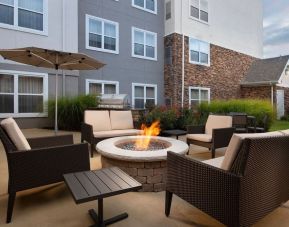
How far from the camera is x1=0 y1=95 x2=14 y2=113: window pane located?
9.05 m

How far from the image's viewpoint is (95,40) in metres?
11.5

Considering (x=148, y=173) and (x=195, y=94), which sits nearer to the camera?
(x=148, y=173)

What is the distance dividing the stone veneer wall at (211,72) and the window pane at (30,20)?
733 centimetres

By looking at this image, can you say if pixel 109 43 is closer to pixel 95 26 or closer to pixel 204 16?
pixel 95 26

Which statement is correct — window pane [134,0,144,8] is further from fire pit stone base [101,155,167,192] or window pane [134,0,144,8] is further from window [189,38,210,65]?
fire pit stone base [101,155,167,192]

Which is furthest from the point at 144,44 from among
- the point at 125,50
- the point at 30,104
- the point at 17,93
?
the point at 17,93

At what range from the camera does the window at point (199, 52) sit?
1418 centimetres

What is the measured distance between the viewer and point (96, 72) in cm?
1137

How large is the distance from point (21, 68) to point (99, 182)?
892cm

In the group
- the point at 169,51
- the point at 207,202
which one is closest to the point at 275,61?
the point at 169,51

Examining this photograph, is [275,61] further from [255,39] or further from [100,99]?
[100,99]

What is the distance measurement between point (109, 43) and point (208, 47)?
703 centimetres

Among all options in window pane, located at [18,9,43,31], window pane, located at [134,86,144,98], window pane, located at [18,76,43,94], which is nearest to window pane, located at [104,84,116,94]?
window pane, located at [134,86,144,98]

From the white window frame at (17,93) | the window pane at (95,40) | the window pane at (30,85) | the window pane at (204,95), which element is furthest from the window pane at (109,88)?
the window pane at (204,95)
